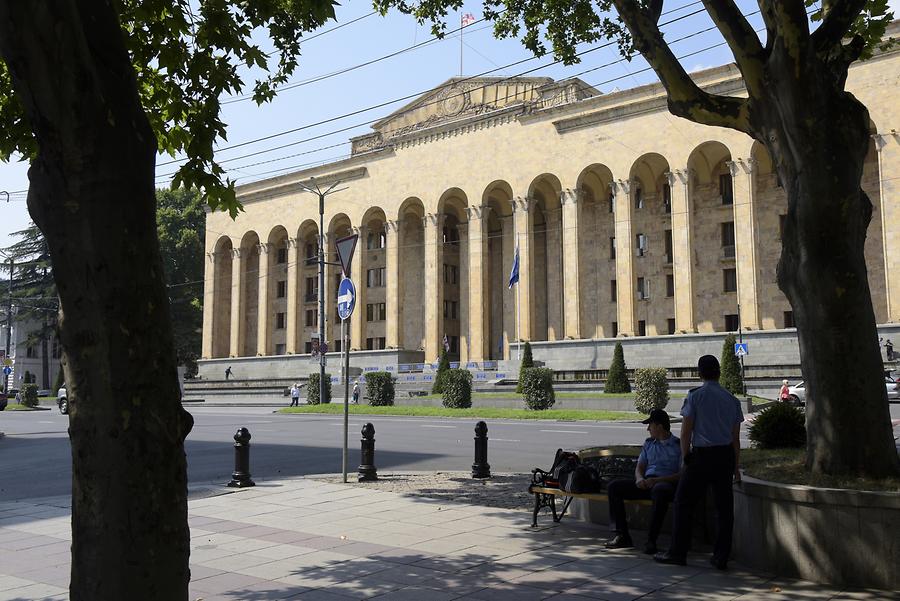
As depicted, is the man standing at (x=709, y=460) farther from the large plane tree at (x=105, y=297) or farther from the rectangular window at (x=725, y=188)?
the rectangular window at (x=725, y=188)

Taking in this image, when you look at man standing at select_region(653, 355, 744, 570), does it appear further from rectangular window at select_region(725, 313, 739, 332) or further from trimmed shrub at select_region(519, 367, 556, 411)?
rectangular window at select_region(725, 313, 739, 332)

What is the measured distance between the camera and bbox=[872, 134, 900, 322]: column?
35375 millimetres

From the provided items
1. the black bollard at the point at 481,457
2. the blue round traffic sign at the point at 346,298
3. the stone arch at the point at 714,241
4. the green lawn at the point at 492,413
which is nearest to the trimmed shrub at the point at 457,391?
the green lawn at the point at 492,413

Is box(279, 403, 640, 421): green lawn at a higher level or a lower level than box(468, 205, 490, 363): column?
lower

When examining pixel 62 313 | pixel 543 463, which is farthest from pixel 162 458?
pixel 543 463

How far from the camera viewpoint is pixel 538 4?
12.1 meters

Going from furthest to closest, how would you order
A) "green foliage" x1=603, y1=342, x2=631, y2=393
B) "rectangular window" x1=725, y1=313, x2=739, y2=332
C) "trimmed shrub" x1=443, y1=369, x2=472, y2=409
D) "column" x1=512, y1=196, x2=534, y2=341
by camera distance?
"column" x1=512, y1=196, x2=534, y2=341
"rectangular window" x1=725, y1=313, x2=739, y2=332
"green foliage" x1=603, y1=342, x2=631, y2=393
"trimmed shrub" x1=443, y1=369, x2=472, y2=409

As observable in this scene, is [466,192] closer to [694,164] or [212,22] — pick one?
[694,164]

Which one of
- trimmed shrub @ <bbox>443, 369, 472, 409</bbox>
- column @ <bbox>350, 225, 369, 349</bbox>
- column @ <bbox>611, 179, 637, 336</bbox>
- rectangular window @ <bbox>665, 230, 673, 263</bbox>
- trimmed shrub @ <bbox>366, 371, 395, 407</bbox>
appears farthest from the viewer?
column @ <bbox>350, 225, 369, 349</bbox>

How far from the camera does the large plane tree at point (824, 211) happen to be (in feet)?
21.0

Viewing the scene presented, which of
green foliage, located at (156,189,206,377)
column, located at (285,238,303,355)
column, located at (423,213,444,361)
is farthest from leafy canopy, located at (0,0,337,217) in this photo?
green foliage, located at (156,189,206,377)

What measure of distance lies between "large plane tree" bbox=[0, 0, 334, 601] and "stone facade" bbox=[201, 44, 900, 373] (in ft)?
127

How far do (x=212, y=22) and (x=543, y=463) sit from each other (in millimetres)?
9721

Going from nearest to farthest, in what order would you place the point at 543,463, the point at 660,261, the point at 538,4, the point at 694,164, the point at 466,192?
the point at 538,4 < the point at 543,463 < the point at 694,164 < the point at 660,261 < the point at 466,192
